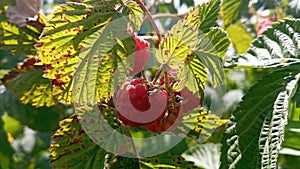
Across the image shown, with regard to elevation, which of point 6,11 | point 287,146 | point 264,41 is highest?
point 6,11

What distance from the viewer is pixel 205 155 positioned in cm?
182

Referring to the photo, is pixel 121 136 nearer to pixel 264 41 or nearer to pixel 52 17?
pixel 52 17

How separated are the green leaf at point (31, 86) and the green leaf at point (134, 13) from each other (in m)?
0.38

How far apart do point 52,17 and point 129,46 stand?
0.13 meters

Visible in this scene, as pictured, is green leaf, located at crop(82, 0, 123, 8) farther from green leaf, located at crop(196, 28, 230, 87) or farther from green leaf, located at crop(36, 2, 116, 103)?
green leaf, located at crop(196, 28, 230, 87)

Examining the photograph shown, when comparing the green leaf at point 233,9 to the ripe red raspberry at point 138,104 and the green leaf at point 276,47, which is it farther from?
the ripe red raspberry at point 138,104

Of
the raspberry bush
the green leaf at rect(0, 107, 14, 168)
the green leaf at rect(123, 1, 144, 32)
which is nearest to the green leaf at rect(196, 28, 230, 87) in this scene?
the raspberry bush

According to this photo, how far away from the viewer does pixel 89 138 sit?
99 cm

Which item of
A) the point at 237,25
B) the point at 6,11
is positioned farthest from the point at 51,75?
the point at 237,25

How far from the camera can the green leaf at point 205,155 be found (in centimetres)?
177

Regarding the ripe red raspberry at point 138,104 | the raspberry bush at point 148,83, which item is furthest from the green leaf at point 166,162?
the ripe red raspberry at point 138,104

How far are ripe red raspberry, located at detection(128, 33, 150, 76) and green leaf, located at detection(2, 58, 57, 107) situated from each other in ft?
1.22

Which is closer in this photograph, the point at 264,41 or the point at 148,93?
the point at 148,93

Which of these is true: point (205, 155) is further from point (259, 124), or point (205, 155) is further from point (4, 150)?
point (259, 124)
